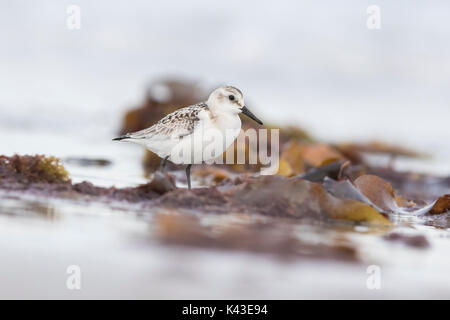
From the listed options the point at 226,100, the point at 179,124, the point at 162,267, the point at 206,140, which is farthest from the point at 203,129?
the point at 162,267

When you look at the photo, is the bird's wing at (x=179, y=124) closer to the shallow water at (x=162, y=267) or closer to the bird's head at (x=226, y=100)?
the bird's head at (x=226, y=100)

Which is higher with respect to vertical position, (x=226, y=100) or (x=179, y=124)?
(x=226, y=100)

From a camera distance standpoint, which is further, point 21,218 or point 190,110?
point 190,110

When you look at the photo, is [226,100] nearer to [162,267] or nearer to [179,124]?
[179,124]

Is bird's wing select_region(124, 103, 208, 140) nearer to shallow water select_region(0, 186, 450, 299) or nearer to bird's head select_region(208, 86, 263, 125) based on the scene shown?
bird's head select_region(208, 86, 263, 125)

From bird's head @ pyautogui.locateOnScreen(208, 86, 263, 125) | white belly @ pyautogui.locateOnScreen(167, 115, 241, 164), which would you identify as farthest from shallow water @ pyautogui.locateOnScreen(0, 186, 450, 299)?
bird's head @ pyautogui.locateOnScreen(208, 86, 263, 125)

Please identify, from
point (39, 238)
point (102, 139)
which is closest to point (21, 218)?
point (39, 238)

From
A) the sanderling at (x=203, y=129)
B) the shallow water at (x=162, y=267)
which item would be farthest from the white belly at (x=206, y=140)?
the shallow water at (x=162, y=267)

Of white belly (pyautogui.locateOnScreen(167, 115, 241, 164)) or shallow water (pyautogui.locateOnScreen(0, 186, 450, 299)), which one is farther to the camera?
white belly (pyautogui.locateOnScreen(167, 115, 241, 164))
